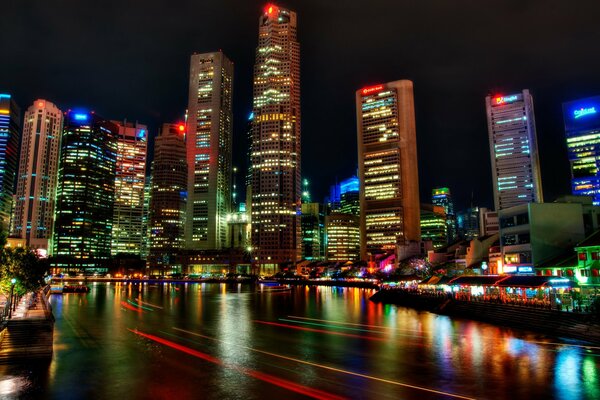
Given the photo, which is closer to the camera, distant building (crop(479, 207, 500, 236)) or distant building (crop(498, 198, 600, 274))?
distant building (crop(498, 198, 600, 274))

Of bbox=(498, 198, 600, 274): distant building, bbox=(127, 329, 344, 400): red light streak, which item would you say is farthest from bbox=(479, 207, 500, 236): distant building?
bbox=(127, 329, 344, 400): red light streak

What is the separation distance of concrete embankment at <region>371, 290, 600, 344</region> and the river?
202 centimetres

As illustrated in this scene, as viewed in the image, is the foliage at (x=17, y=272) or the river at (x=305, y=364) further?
the foliage at (x=17, y=272)

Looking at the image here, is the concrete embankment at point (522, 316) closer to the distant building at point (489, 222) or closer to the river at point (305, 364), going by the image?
the river at point (305, 364)

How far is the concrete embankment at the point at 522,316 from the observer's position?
3727 cm

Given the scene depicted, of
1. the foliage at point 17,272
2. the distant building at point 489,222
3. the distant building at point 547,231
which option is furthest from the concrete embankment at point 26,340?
the distant building at point 489,222

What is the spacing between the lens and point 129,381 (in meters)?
24.3

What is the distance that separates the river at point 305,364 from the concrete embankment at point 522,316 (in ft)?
6.62

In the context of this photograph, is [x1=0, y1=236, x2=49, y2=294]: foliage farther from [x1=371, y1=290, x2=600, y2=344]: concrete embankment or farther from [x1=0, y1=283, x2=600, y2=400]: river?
[x1=371, y1=290, x2=600, y2=344]: concrete embankment

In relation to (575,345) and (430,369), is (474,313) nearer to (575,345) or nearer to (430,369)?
(575,345)

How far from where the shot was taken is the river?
22109mm

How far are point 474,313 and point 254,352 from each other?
32.9 meters

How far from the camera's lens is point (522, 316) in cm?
4609

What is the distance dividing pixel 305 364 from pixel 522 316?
2846 cm
